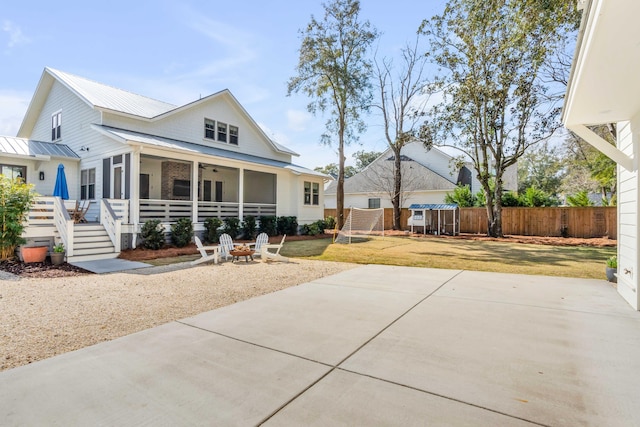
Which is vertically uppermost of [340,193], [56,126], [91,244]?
[56,126]

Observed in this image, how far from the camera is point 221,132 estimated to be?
1698cm

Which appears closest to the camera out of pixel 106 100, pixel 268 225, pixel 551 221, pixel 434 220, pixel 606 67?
pixel 606 67

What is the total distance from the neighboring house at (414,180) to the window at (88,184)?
18.9 meters

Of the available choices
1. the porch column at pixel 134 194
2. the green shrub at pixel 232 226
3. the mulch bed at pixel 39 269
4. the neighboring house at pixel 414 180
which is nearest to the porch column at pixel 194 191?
the green shrub at pixel 232 226

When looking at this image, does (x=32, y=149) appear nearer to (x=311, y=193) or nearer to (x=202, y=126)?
(x=202, y=126)

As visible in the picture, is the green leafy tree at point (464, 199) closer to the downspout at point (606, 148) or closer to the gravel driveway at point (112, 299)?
the gravel driveway at point (112, 299)

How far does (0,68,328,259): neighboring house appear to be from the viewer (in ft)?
37.3

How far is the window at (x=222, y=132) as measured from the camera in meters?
16.9

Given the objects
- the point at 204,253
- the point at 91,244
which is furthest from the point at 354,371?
the point at 91,244

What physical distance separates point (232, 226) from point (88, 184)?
20.9ft

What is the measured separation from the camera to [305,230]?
18.2 m

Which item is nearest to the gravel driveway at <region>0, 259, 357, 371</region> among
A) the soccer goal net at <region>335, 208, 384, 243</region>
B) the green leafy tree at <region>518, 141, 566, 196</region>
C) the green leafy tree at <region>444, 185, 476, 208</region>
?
the soccer goal net at <region>335, 208, 384, 243</region>

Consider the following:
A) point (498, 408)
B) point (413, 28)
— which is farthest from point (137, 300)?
point (413, 28)

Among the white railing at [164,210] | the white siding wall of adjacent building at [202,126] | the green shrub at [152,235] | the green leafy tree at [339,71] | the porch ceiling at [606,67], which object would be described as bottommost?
the green shrub at [152,235]
